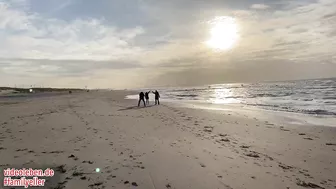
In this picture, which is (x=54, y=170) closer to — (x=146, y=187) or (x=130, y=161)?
(x=130, y=161)

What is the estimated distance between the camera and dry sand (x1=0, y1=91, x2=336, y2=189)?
6.47 m

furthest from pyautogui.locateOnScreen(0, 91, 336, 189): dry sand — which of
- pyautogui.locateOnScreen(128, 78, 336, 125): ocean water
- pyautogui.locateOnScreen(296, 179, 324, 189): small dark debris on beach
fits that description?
pyautogui.locateOnScreen(128, 78, 336, 125): ocean water

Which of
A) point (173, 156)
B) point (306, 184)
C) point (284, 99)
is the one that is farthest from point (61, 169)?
point (284, 99)

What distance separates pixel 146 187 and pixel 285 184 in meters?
3.66

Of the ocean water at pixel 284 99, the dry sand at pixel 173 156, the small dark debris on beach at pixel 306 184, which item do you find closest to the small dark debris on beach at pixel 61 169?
the dry sand at pixel 173 156

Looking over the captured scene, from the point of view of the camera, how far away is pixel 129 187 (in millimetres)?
5938

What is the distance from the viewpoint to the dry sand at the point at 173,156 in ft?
21.2

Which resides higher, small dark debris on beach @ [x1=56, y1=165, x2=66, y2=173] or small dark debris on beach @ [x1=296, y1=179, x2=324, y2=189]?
small dark debris on beach @ [x1=56, y1=165, x2=66, y2=173]

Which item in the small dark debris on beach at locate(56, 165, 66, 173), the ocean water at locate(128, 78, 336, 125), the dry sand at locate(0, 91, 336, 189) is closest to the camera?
the dry sand at locate(0, 91, 336, 189)

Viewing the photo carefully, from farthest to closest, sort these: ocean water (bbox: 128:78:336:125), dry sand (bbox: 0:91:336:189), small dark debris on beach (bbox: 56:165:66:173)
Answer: ocean water (bbox: 128:78:336:125), small dark debris on beach (bbox: 56:165:66:173), dry sand (bbox: 0:91:336:189)

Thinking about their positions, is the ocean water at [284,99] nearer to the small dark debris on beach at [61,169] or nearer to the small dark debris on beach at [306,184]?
the small dark debris on beach at [306,184]

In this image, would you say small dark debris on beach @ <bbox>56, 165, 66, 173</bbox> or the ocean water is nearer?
small dark debris on beach @ <bbox>56, 165, 66, 173</bbox>

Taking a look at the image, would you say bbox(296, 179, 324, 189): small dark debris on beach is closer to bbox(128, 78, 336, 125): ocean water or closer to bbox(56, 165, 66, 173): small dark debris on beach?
bbox(56, 165, 66, 173): small dark debris on beach

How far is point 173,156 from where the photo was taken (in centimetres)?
837
